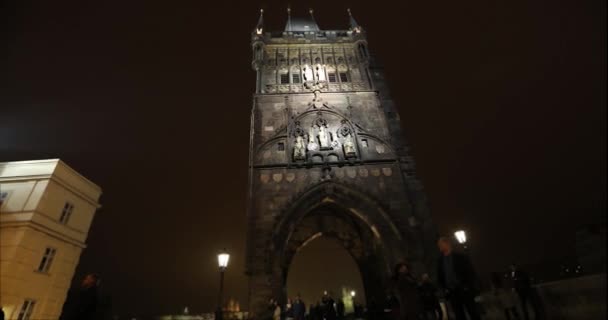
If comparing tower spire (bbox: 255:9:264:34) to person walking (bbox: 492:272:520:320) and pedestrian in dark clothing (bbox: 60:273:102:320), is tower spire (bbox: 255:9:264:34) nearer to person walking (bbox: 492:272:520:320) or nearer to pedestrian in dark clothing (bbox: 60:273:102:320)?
pedestrian in dark clothing (bbox: 60:273:102:320)

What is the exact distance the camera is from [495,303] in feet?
26.8

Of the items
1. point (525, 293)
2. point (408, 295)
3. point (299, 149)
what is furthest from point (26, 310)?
point (525, 293)

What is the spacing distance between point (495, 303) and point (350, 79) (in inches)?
675

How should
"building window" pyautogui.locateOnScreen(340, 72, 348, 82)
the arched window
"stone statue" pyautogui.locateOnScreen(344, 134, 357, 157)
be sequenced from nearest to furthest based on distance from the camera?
"stone statue" pyautogui.locateOnScreen(344, 134, 357, 157), "building window" pyautogui.locateOnScreen(340, 72, 348, 82), the arched window

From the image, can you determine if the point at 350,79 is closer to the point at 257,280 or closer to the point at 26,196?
the point at 257,280

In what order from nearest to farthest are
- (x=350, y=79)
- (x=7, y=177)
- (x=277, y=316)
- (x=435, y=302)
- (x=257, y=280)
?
1. (x=435, y=302)
2. (x=277, y=316)
3. (x=257, y=280)
4. (x=7, y=177)
5. (x=350, y=79)

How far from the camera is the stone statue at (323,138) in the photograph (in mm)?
18016

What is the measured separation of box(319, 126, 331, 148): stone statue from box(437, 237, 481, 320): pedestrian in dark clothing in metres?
13.0

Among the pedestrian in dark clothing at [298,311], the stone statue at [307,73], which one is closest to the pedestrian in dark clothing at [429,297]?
the pedestrian in dark clothing at [298,311]

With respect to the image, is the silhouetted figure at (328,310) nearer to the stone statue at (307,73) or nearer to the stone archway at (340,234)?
the stone archway at (340,234)

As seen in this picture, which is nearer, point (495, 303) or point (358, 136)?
point (495, 303)

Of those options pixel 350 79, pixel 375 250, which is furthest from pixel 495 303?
pixel 350 79

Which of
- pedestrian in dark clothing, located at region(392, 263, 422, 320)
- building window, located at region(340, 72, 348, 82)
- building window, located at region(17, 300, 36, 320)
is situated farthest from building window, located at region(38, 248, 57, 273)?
building window, located at region(340, 72, 348, 82)

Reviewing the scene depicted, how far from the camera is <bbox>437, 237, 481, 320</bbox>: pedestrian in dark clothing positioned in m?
4.88
